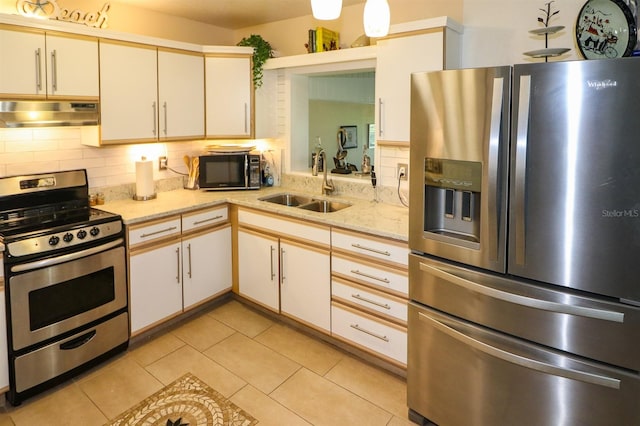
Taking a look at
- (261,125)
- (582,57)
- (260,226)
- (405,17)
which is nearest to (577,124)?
(582,57)

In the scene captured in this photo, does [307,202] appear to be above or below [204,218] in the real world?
above

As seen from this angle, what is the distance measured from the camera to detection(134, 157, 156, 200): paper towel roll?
11.1 ft

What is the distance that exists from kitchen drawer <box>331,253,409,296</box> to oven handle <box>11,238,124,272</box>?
4.72 ft

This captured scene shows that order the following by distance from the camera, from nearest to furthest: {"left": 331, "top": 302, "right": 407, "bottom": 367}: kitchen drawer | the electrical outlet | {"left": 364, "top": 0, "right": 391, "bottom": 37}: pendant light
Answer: {"left": 364, "top": 0, "right": 391, "bottom": 37}: pendant light < {"left": 331, "top": 302, "right": 407, "bottom": 367}: kitchen drawer < the electrical outlet

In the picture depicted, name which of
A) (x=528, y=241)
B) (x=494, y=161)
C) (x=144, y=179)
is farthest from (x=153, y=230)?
(x=528, y=241)

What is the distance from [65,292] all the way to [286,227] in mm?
1451

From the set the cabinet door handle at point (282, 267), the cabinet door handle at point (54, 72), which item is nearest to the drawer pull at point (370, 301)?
the cabinet door handle at point (282, 267)

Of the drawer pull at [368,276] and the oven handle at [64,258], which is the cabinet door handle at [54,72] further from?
the drawer pull at [368,276]

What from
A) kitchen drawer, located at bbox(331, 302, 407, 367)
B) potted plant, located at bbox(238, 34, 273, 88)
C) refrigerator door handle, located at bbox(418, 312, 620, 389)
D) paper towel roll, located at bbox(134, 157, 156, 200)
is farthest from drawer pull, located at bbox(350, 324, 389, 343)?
potted plant, located at bbox(238, 34, 273, 88)

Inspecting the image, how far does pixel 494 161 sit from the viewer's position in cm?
184

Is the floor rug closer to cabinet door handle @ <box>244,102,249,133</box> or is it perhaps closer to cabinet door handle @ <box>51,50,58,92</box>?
cabinet door handle @ <box>51,50,58,92</box>

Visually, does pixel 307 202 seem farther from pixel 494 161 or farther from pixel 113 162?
pixel 494 161

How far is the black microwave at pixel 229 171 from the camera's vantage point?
3.80 m

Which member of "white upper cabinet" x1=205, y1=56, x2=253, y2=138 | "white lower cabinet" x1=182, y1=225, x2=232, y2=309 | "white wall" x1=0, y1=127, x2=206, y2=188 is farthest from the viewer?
"white upper cabinet" x1=205, y1=56, x2=253, y2=138
